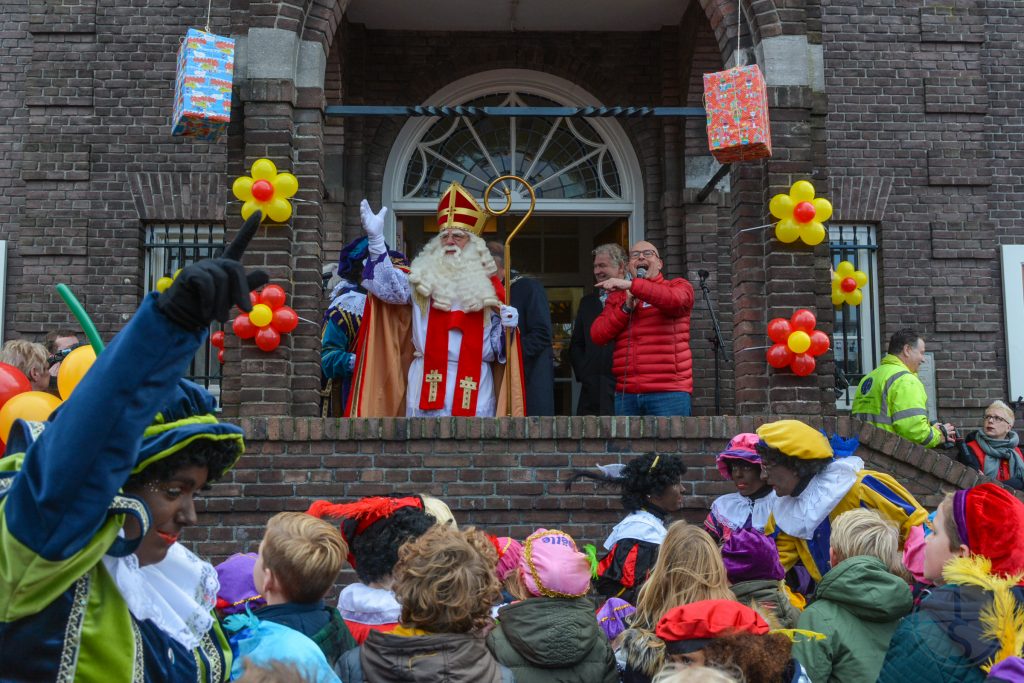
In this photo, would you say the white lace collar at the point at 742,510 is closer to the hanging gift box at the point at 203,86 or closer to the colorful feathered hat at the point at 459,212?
the colorful feathered hat at the point at 459,212

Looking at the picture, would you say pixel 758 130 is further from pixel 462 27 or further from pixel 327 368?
pixel 462 27

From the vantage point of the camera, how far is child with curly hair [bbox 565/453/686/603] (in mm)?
4574

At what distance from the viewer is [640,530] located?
15.4 feet

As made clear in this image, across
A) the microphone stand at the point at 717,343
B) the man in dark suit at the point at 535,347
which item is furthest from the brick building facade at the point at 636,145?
the man in dark suit at the point at 535,347

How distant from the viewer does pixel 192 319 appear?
1881 millimetres

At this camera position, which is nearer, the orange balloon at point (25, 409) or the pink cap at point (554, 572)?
the pink cap at point (554, 572)

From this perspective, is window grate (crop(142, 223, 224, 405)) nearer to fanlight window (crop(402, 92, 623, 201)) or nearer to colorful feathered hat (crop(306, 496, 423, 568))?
fanlight window (crop(402, 92, 623, 201))

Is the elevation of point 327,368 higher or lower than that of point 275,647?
higher

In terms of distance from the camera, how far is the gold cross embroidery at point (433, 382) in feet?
24.8

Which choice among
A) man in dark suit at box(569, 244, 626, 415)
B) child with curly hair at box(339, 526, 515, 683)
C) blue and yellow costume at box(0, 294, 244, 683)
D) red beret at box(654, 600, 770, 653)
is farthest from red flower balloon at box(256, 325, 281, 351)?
blue and yellow costume at box(0, 294, 244, 683)

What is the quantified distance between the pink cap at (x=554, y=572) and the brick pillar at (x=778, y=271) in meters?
3.89

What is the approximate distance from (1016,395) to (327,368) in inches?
268

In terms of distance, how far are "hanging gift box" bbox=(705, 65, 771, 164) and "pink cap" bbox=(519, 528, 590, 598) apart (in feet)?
13.9

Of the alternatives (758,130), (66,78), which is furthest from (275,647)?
(66,78)
